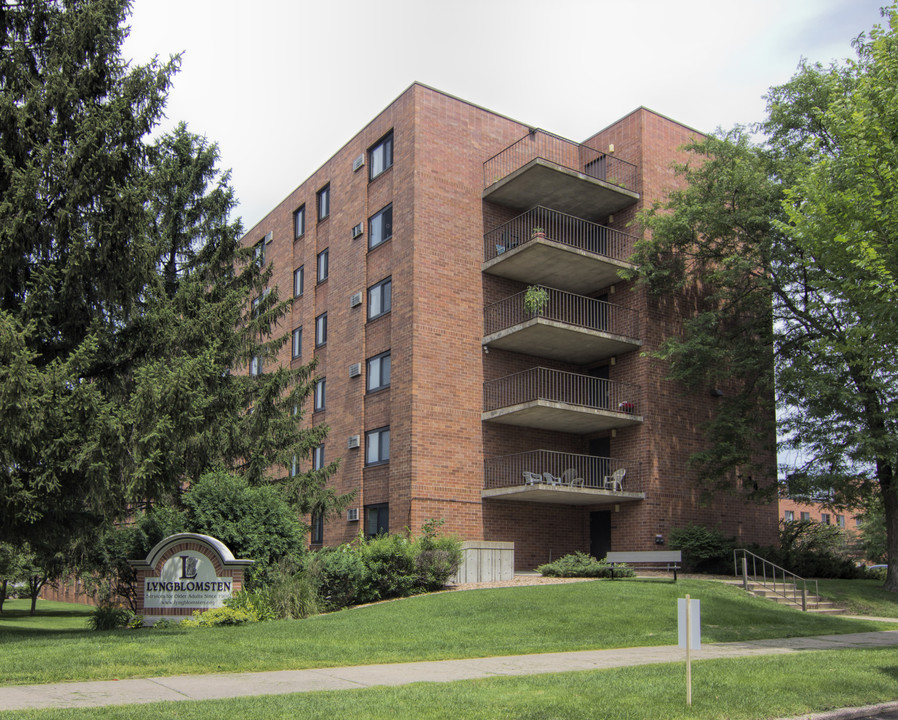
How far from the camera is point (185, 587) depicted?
52.3 ft

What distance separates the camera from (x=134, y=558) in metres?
19.1

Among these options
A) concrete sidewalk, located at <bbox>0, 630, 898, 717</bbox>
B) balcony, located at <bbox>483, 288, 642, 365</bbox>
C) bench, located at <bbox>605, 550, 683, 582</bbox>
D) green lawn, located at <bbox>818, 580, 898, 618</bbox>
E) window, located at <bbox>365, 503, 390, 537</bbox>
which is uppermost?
balcony, located at <bbox>483, 288, 642, 365</bbox>

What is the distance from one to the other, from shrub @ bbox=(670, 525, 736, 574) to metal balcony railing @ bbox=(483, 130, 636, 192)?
11.4 meters

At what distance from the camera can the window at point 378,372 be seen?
89.9 ft

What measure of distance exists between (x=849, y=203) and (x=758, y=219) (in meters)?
9.92

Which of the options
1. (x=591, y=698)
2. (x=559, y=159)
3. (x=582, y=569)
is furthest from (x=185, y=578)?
(x=559, y=159)

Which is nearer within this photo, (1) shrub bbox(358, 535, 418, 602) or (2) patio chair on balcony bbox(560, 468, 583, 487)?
(1) shrub bbox(358, 535, 418, 602)

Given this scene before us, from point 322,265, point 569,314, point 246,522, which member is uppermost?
point 322,265

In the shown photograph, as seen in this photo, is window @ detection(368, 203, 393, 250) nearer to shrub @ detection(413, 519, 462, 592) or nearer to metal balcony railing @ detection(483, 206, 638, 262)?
metal balcony railing @ detection(483, 206, 638, 262)

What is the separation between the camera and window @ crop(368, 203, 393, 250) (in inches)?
1125

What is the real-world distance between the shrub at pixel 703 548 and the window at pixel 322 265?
17.0 meters

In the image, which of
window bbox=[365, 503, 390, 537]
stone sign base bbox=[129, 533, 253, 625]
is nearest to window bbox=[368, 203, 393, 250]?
window bbox=[365, 503, 390, 537]

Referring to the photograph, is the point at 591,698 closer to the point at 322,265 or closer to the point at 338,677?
the point at 338,677

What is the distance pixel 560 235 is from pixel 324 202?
1118 cm
